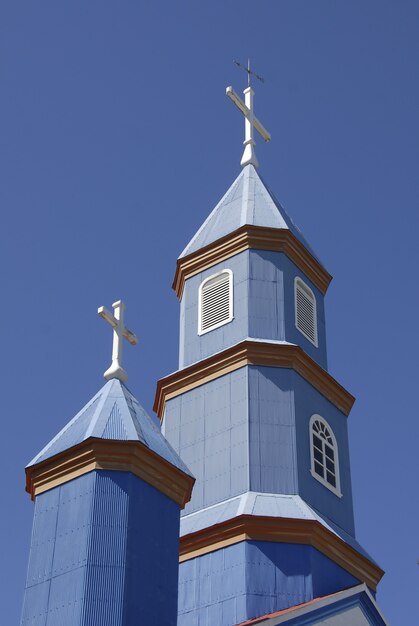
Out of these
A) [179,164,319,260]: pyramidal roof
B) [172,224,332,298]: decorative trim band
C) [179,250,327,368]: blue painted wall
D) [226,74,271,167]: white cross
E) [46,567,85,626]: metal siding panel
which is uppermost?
[226,74,271,167]: white cross

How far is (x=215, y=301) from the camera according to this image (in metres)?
24.4

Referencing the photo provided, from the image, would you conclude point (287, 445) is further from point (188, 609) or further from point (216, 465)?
point (188, 609)

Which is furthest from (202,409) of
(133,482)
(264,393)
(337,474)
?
(133,482)

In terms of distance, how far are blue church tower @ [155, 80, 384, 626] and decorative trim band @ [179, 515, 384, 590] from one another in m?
0.02

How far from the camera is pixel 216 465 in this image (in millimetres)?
21953

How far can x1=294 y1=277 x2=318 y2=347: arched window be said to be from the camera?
24.2m

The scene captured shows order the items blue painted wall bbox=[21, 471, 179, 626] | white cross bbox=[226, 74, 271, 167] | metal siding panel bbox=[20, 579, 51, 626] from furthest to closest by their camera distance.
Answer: white cross bbox=[226, 74, 271, 167] < metal siding panel bbox=[20, 579, 51, 626] < blue painted wall bbox=[21, 471, 179, 626]

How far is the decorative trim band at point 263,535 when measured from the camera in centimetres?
2027

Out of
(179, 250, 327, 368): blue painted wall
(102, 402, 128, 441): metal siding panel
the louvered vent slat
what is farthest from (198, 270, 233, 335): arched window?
(102, 402, 128, 441): metal siding panel

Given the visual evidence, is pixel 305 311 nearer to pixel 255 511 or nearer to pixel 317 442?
pixel 317 442

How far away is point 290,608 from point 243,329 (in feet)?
19.7

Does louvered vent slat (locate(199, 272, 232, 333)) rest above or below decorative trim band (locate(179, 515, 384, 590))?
above

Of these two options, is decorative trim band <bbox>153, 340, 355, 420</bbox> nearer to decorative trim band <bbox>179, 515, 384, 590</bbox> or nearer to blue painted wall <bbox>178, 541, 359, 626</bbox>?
decorative trim band <bbox>179, 515, 384, 590</bbox>

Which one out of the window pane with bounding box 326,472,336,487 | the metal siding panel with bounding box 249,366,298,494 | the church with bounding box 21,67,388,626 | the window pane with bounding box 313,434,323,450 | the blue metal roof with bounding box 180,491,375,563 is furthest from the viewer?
the window pane with bounding box 313,434,323,450
